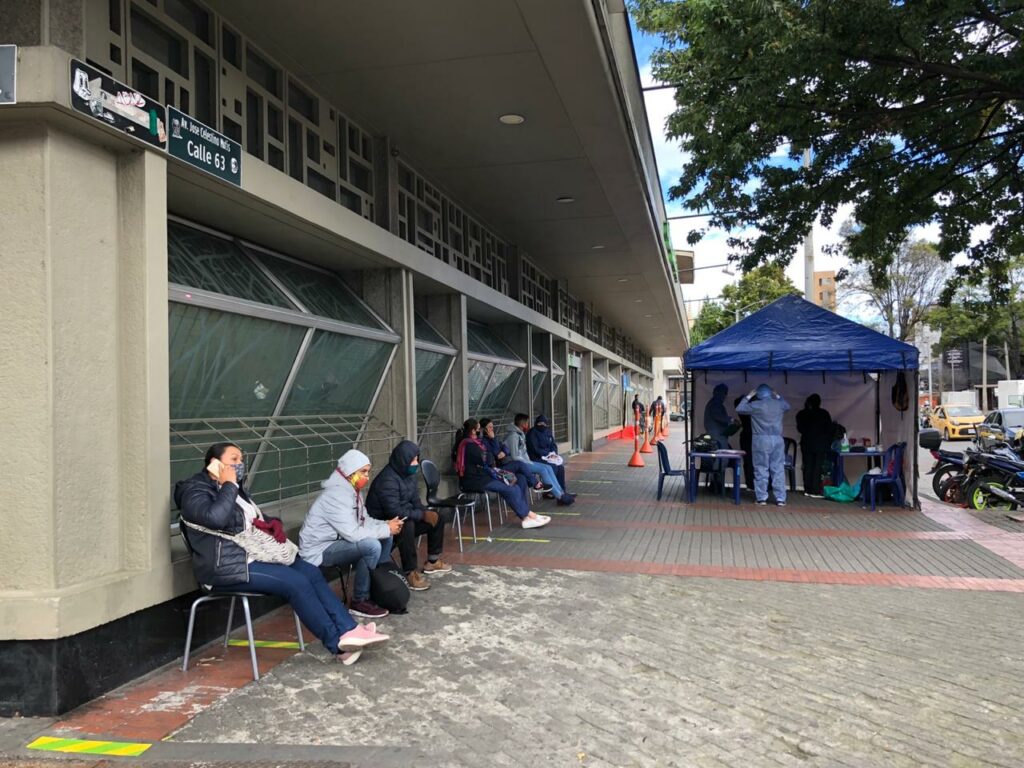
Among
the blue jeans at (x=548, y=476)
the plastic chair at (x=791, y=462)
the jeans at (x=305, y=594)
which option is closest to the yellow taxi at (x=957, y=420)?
the plastic chair at (x=791, y=462)

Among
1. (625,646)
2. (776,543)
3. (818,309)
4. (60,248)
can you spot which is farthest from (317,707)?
(818,309)

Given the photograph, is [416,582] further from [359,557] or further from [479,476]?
[479,476]

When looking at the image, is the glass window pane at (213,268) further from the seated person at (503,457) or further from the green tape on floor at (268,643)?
the seated person at (503,457)

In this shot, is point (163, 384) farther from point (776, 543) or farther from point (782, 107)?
point (782, 107)

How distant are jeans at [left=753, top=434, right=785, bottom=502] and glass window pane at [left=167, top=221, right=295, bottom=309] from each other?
699 centimetres

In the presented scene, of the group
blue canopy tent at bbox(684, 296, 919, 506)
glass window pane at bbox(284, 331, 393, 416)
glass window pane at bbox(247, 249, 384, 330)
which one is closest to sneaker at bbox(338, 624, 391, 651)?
glass window pane at bbox(284, 331, 393, 416)

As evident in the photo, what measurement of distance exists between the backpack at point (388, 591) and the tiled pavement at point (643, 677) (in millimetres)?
150

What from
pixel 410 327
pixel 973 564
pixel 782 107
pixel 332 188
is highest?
pixel 782 107

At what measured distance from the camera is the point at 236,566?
4.10m

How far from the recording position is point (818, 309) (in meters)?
10.8

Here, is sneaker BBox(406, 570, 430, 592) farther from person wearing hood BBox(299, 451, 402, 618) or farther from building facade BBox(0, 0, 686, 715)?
building facade BBox(0, 0, 686, 715)

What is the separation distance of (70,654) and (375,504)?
2528mm

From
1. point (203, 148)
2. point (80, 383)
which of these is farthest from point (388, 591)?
point (203, 148)

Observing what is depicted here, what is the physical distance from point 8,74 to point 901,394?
11.0 m
